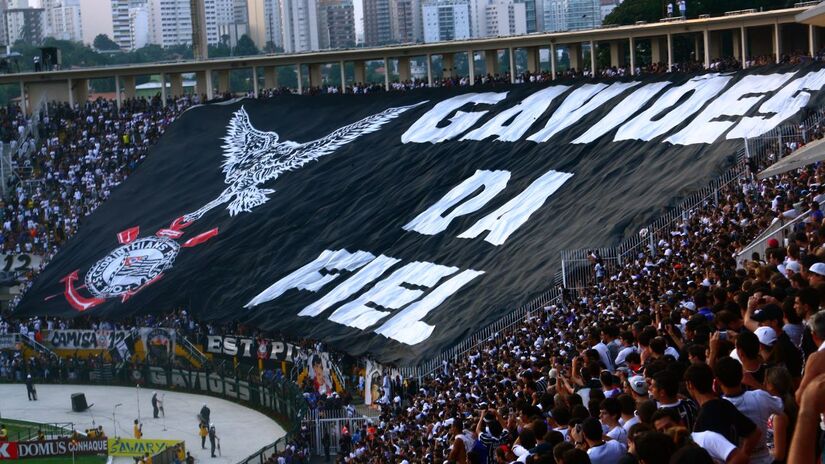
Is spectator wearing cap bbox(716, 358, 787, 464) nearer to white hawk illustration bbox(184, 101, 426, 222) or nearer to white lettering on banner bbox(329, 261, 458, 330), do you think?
white lettering on banner bbox(329, 261, 458, 330)

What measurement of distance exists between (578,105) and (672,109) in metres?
4.68

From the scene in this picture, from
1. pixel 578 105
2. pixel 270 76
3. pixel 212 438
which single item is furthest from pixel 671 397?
pixel 270 76

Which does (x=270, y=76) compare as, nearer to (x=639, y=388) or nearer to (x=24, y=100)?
(x=24, y=100)

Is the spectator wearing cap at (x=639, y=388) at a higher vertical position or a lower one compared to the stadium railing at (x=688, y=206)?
higher

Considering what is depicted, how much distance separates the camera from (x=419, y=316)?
3077 cm

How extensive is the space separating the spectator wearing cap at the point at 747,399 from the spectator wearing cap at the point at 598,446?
82 centimetres

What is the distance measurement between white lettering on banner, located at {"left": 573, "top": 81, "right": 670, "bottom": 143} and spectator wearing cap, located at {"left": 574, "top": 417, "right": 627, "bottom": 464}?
3024 centimetres

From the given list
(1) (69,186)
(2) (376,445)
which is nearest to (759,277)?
(2) (376,445)

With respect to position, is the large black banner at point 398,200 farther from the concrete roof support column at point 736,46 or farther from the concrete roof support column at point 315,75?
the concrete roof support column at point 315,75

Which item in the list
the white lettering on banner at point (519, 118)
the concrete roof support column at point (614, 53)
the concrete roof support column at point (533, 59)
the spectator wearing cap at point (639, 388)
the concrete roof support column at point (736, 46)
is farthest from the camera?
the concrete roof support column at point (533, 59)

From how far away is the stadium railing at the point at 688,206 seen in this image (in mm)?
27859

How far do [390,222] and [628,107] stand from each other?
26.7ft

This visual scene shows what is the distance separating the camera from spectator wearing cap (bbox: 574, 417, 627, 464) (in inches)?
305

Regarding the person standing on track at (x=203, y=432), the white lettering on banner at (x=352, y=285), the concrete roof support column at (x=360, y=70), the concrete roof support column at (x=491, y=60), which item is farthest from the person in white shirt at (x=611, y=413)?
the concrete roof support column at (x=360, y=70)
